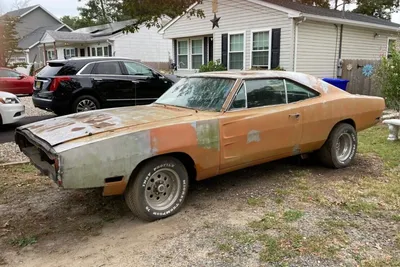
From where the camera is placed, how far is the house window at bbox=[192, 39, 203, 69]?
61.8ft

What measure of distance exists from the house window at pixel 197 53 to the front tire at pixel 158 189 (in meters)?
15.3

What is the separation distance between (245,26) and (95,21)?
131 ft

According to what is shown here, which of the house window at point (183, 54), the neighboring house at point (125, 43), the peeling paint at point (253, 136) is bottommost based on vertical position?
the peeling paint at point (253, 136)

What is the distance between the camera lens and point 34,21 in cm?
4094

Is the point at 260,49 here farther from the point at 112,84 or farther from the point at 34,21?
the point at 34,21

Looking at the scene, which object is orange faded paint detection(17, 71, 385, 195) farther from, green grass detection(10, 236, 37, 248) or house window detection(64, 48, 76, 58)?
house window detection(64, 48, 76, 58)

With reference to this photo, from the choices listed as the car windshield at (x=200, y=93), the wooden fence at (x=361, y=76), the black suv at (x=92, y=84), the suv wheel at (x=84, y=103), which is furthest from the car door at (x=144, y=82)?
the wooden fence at (x=361, y=76)

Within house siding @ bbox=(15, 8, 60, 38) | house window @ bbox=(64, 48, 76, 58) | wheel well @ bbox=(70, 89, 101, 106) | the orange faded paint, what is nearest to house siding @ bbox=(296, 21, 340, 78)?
wheel well @ bbox=(70, 89, 101, 106)

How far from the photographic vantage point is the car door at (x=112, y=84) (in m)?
9.55

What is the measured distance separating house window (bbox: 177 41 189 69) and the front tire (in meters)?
16.0

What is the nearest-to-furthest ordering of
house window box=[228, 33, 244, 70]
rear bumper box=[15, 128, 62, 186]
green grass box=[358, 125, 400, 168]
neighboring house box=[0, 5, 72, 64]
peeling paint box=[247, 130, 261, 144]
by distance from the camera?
rear bumper box=[15, 128, 62, 186] → peeling paint box=[247, 130, 261, 144] → green grass box=[358, 125, 400, 168] → house window box=[228, 33, 244, 70] → neighboring house box=[0, 5, 72, 64]

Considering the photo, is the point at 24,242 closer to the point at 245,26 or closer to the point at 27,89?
the point at 245,26

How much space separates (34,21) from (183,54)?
2858 cm

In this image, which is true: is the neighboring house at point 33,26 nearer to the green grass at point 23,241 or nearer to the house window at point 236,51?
the house window at point 236,51
